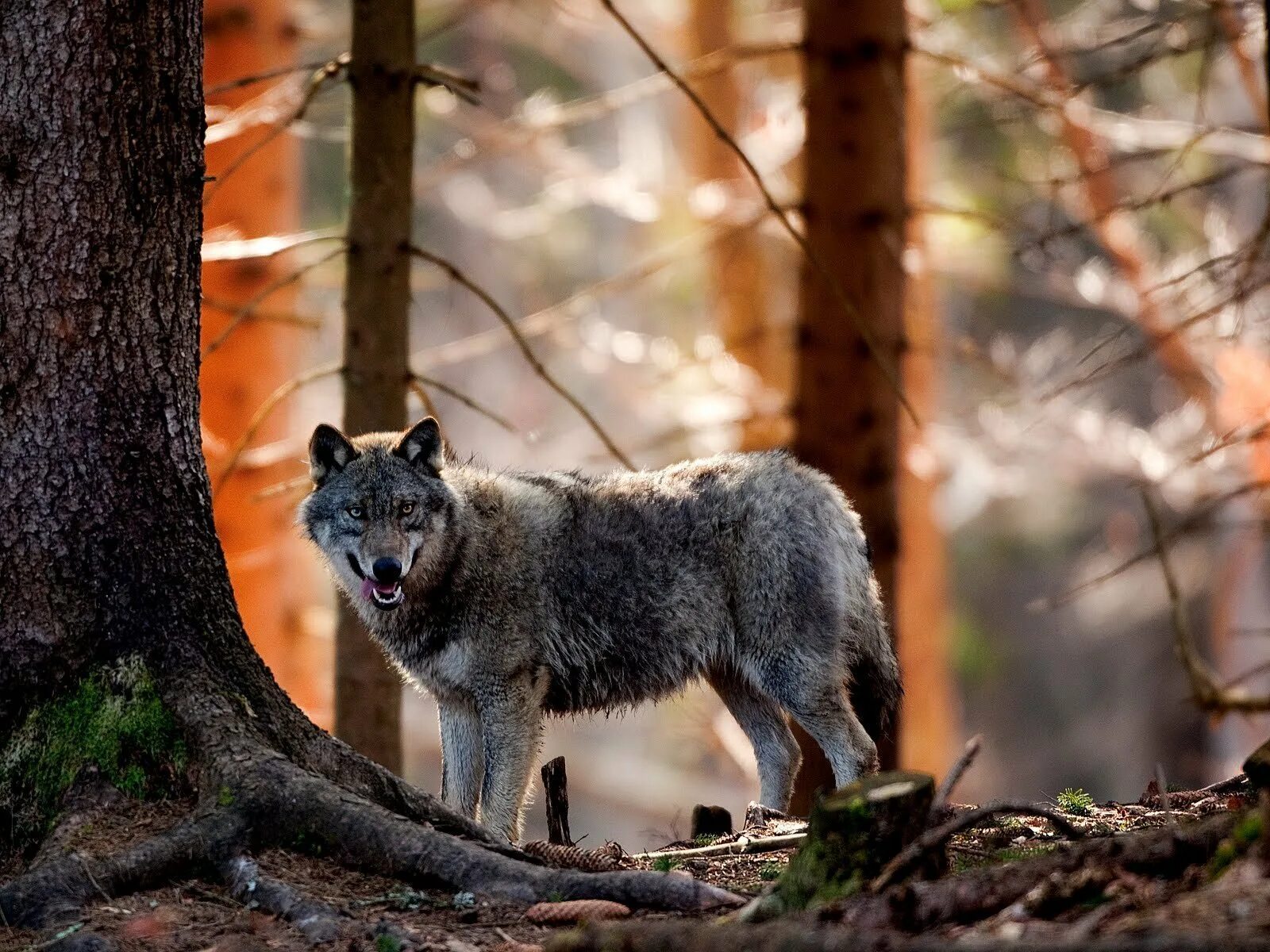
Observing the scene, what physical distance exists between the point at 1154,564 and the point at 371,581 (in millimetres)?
23642

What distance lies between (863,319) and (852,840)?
20.0 feet

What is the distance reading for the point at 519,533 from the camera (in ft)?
23.4

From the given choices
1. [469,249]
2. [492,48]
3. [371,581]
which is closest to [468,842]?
[371,581]

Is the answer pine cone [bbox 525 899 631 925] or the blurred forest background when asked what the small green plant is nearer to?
the blurred forest background

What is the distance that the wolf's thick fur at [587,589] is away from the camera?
692 centimetres

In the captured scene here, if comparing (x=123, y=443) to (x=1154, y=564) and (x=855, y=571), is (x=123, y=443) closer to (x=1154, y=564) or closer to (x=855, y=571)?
(x=855, y=571)

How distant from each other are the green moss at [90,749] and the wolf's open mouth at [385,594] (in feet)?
4.77

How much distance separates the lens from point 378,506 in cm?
680

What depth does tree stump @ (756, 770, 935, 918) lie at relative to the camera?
4.01 metres

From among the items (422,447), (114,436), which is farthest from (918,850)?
(422,447)

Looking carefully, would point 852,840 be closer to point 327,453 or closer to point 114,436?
point 114,436

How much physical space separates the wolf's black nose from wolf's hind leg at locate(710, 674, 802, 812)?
1914 millimetres

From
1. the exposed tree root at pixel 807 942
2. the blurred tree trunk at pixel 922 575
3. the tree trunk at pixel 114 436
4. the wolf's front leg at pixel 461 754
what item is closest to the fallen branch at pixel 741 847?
the tree trunk at pixel 114 436

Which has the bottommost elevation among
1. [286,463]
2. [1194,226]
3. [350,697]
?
[350,697]
